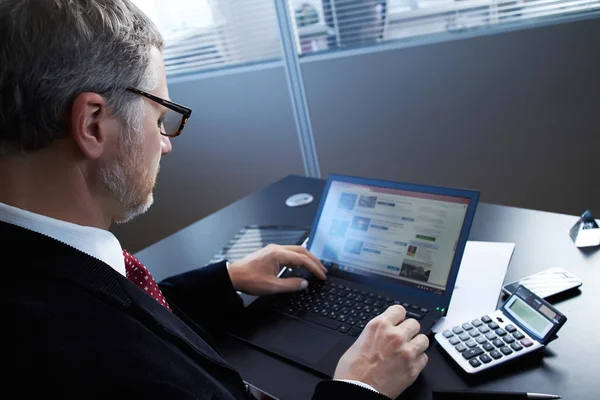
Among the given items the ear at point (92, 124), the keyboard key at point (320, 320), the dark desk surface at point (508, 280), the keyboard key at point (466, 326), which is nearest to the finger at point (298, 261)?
the keyboard key at point (320, 320)

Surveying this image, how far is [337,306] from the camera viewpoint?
0.92 meters

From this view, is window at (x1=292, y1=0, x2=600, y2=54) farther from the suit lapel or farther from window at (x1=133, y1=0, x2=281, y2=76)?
the suit lapel

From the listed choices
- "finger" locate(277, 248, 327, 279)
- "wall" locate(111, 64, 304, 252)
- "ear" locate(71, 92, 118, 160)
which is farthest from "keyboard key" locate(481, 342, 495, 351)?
"wall" locate(111, 64, 304, 252)

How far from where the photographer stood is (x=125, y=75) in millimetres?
658

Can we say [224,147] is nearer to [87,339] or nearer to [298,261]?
[298,261]

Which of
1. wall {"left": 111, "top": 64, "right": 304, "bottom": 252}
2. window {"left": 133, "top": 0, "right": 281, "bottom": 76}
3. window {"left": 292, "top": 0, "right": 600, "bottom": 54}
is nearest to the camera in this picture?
window {"left": 292, "top": 0, "right": 600, "bottom": 54}

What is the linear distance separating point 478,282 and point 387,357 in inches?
12.6

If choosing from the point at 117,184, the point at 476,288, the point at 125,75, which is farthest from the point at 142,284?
the point at 476,288

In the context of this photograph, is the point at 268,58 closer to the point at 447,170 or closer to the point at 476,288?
the point at 447,170

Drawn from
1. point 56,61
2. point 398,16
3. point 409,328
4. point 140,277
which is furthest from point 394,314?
point 398,16

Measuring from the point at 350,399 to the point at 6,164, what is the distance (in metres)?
0.57

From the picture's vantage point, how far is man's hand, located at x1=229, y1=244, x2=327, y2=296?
0.98 metres

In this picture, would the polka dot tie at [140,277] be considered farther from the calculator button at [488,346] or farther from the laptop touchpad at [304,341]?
the calculator button at [488,346]

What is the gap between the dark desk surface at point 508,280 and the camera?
2.29 feet
